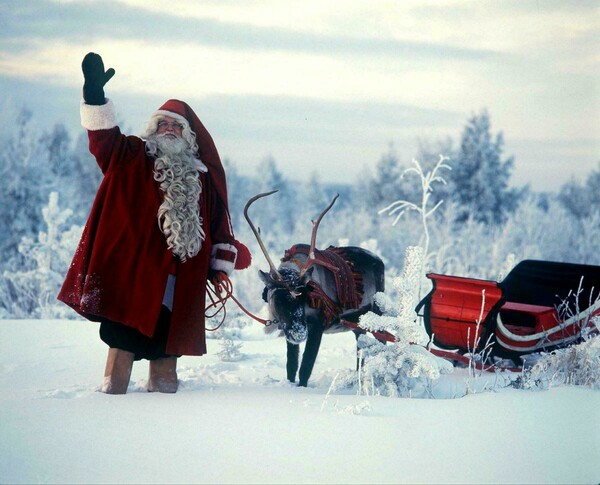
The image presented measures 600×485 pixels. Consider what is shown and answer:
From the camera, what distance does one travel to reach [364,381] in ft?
14.2

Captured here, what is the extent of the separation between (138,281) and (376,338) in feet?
4.97

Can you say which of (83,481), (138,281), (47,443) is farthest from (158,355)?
(83,481)

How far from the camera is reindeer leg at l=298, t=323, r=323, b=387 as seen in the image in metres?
4.60

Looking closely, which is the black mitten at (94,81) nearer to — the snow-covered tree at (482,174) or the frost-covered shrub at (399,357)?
the frost-covered shrub at (399,357)

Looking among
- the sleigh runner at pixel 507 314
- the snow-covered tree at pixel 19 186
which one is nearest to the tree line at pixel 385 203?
the snow-covered tree at pixel 19 186

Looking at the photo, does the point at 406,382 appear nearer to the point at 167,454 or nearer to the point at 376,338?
the point at 376,338

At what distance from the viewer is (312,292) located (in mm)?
4543

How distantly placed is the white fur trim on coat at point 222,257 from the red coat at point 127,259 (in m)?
0.22

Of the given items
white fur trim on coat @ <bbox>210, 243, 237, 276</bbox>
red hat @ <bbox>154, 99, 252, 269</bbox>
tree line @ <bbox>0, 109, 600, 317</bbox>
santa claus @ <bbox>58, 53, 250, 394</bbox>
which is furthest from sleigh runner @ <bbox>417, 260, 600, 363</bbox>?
tree line @ <bbox>0, 109, 600, 317</bbox>

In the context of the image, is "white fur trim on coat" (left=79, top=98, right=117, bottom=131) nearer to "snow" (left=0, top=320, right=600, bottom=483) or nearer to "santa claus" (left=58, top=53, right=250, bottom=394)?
"santa claus" (left=58, top=53, right=250, bottom=394)

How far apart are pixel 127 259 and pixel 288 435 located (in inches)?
52.3

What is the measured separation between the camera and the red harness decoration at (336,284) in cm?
458

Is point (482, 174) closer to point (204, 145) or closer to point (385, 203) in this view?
point (385, 203)

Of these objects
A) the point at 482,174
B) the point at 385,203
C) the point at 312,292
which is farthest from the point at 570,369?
the point at 385,203
